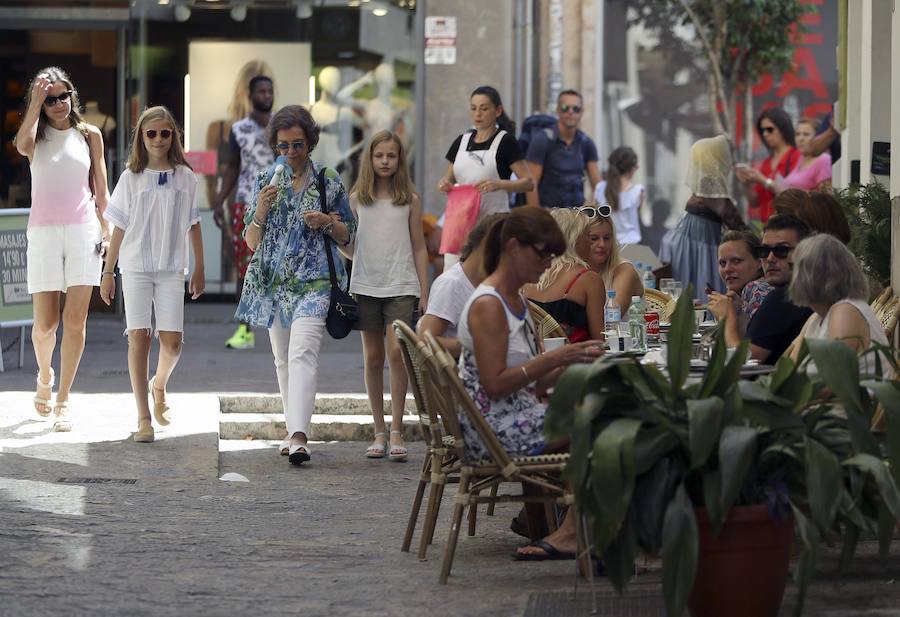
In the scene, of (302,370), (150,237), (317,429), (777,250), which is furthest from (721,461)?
(317,429)

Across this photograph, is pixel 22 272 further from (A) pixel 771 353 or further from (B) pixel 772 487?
(B) pixel 772 487

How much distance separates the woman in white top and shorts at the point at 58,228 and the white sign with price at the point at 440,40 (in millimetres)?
6402

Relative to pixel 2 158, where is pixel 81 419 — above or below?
below

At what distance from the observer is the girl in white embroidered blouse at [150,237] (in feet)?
31.2

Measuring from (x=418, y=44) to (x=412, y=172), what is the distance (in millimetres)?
1339

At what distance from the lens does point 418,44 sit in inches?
632

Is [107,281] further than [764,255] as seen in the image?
Yes

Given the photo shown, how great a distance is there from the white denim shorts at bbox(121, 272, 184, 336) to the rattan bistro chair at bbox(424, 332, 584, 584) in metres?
3.56

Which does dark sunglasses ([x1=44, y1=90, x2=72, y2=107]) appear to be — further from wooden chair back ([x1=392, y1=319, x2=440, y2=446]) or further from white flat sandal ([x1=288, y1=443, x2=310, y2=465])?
wooden chair back ([x1=392, y1=319, x2=440, y2=446])

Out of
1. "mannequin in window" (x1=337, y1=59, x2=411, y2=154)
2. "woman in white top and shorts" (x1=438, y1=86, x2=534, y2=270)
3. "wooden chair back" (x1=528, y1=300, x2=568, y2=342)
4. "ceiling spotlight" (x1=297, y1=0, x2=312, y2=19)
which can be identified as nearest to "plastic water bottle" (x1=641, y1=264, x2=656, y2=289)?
"woman in white top and shorts" (x1=438, y1=86, x2=534, y2=270)

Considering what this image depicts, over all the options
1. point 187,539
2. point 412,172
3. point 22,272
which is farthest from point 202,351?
point 187,539

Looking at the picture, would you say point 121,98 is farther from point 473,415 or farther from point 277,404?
point 473,415

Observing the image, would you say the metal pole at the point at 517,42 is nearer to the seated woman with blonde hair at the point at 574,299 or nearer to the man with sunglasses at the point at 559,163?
the man with sunglasses at the point at 559,163

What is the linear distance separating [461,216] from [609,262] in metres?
2.45
